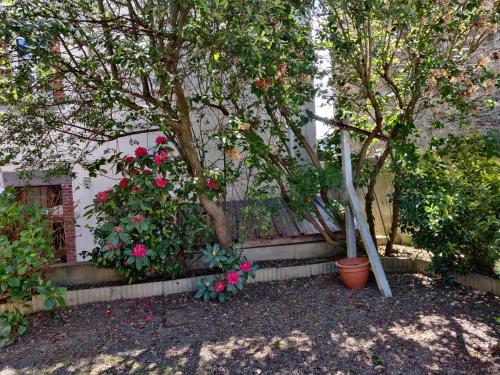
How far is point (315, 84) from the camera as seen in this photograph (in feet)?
15.6

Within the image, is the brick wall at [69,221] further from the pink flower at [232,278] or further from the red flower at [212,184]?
the pink flower at [232,278]

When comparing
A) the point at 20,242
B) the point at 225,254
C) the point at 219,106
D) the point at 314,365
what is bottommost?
the point at 314,365

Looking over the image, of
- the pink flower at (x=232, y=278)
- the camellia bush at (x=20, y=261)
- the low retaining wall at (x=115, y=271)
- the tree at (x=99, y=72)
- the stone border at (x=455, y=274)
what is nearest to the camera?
the tree at (x=99, y=72)

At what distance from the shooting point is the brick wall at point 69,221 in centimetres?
541

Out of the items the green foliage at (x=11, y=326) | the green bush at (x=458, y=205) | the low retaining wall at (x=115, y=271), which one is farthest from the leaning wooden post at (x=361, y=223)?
the green foliage at (x=11, y=326)

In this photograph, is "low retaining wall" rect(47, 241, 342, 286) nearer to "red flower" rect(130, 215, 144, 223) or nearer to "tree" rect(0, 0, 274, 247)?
"tree" rect(0, 0, 274, 247)

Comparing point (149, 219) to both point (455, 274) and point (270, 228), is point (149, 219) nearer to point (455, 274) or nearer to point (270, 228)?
point (270, 228)

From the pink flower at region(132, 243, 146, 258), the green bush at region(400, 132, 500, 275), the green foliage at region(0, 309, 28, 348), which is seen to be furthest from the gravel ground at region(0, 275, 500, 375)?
the pink flower at region(132, 243, 146, 258)

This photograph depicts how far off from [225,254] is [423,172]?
2482 mm

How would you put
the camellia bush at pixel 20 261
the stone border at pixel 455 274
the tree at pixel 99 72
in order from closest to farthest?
the tree at pixel 99 72 → the camellia bush at pixel 20 261 → the stone border at pixel 455 274

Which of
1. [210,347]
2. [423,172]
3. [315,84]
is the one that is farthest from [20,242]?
[423,172]

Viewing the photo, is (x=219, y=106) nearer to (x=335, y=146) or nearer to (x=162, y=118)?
(x=162, y=118)

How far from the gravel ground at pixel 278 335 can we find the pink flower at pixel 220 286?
16 centimetres

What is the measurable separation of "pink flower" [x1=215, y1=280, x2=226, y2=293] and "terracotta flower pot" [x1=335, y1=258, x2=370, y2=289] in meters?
1.35
